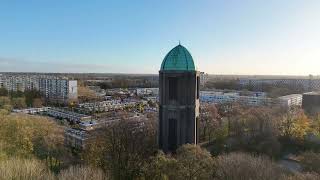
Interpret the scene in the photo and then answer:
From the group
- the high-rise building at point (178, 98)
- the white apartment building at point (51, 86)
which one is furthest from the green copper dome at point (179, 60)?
the white apartment building at point (51, 86)

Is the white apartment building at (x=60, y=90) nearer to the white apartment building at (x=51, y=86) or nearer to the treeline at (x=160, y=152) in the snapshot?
the white apartment building at (x=51, y=86)

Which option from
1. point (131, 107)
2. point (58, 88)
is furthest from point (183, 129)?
point (58, 88)

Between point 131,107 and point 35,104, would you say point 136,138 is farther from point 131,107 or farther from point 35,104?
point 35,104

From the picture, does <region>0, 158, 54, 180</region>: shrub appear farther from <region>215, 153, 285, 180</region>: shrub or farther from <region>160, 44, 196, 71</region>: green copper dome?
<region>160, 44, 196, 71</region>: green copper dome

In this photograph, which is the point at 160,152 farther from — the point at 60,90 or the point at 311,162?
the point at 60,90

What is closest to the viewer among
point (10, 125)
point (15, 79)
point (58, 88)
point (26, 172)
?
point (26, 172)

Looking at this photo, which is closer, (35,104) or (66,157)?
(66,157)

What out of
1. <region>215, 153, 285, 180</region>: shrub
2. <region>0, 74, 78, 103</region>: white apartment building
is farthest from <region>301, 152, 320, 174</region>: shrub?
<region>0, 74, 78, 103</region>: white apartment building

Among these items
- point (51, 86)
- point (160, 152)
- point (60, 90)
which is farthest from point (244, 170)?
point (51, 86)
